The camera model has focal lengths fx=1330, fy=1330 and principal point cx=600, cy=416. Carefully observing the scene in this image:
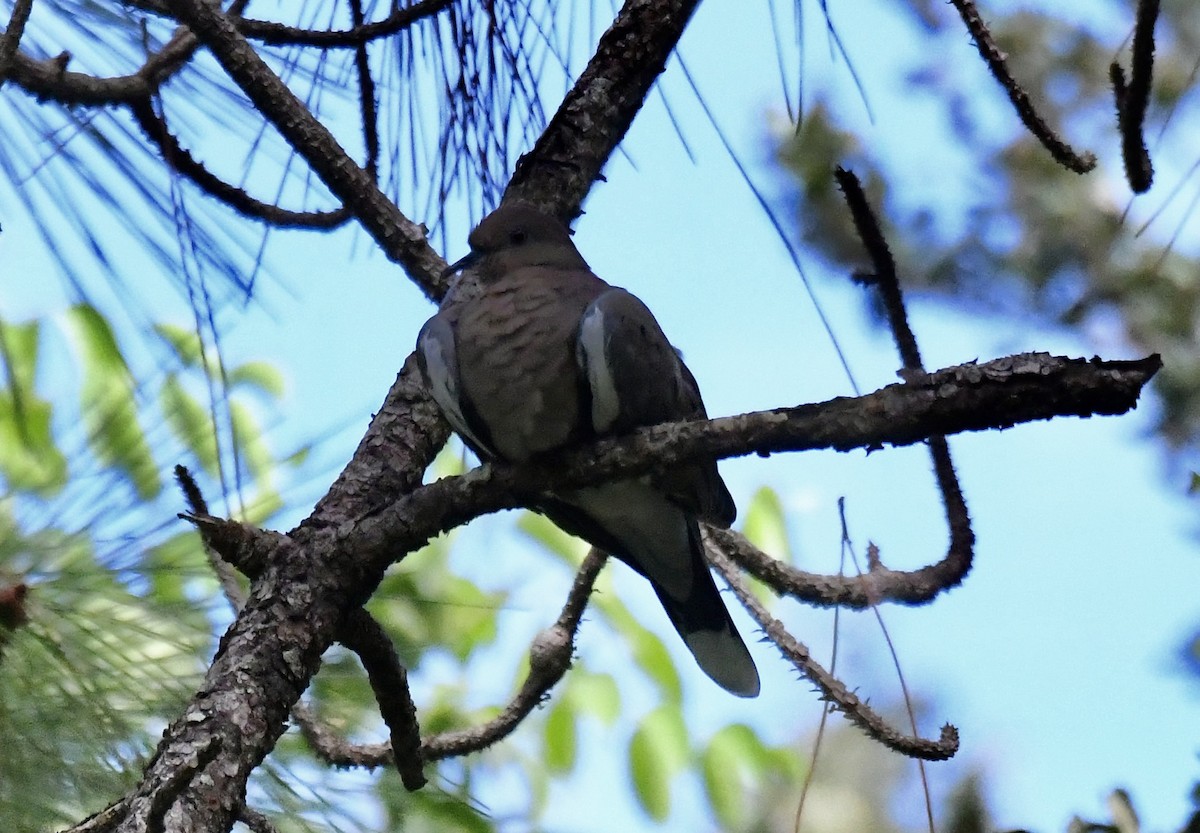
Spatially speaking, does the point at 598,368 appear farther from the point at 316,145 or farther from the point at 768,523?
the point at 768,523

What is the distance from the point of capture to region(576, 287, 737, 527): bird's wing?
166cm

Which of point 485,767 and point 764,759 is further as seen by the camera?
point 485,767

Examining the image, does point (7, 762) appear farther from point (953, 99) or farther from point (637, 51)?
point (953, 99)

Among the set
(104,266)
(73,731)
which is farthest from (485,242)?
(73,731)

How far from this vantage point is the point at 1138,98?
1.32 meters

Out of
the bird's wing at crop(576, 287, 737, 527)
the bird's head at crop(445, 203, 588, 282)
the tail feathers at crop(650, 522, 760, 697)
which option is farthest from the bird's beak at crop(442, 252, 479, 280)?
the tail feathers at crop(650, 522, 760, 697)

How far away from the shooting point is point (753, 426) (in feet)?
3.84

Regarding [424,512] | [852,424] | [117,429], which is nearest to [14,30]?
[424,512]

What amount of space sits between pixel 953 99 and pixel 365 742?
4.22m

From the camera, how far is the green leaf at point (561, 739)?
2.75m

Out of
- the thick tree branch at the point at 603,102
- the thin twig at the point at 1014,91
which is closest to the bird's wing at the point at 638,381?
the thick tree branch at the point at 603,102

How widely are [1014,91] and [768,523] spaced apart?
1245 mm

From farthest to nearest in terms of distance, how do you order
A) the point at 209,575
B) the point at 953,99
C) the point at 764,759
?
the point at 953,99
the point at 764,759
the point at 209,575

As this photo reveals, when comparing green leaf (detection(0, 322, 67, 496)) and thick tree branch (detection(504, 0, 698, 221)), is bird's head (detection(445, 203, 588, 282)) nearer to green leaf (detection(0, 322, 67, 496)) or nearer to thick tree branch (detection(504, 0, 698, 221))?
thick tree branch (detection(504, 0, 698, 221))
